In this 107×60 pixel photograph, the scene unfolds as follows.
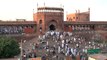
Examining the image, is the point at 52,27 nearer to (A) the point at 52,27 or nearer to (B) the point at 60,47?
(A) the point at 52,27

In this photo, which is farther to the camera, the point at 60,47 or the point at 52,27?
the point at 52,27

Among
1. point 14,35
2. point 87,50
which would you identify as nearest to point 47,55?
point 87,50

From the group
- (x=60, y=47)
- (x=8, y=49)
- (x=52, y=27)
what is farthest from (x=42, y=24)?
(x=8, y=49)

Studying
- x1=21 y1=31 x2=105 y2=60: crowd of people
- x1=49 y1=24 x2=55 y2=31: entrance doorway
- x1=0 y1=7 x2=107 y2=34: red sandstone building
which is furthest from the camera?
x1=49 y1=24 x2=55 y2=31: entrance doorway

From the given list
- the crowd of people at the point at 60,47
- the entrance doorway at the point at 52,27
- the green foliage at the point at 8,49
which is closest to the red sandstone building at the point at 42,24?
the entrance doorway at the point at 52,27

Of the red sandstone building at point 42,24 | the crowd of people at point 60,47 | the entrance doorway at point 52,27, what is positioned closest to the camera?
the crowd of people at point 60,47

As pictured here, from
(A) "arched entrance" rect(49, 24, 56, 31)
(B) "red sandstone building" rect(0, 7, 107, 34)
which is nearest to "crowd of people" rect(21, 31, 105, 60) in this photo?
(B) "red sandstone building" rect(0, 7, 107, 34)

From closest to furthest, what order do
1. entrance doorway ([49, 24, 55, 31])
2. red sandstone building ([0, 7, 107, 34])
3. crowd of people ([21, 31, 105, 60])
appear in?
crowd of people ([21, 31, 105, 60]) → red sandstone building ([0, 7, 107, 34]) → entrance doorway ([49, 24, 55, 31])

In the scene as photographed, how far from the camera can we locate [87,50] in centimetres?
2658

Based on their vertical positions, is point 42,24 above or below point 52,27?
above

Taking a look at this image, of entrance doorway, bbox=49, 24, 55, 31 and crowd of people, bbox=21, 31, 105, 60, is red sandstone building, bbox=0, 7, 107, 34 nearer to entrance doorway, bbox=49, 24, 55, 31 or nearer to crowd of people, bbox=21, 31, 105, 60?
entrance doorway, bbox=49, 24, 55, 31

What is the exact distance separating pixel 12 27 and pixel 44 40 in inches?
288

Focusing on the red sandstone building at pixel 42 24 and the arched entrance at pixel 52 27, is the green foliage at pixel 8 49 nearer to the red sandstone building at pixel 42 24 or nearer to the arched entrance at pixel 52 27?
the red sandstone building at pixel 42 24

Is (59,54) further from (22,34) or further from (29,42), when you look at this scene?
(22,34)
